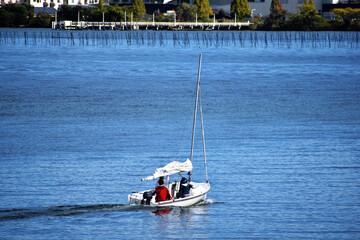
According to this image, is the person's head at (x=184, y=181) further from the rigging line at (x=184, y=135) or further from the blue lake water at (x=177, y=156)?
the rigging line at (x=184, y=135)

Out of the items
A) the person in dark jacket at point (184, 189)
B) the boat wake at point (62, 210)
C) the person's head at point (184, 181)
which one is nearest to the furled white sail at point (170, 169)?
the person's head at point (184, 181)

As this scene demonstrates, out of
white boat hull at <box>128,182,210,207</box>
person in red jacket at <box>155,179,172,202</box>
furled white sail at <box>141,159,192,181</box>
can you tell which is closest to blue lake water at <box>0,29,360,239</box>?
white boat hull at <box>128,182,210,207</box>

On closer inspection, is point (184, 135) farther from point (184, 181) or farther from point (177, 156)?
point (184, 181)

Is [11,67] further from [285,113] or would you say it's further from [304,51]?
[304,51]

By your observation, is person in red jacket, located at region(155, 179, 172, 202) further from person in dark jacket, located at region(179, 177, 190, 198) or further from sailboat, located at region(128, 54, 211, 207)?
person in dark jacket, located at region(179, 177, 190, 198)

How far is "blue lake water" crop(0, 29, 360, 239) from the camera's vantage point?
86.7 feet

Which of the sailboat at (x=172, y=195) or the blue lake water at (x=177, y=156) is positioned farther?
the sailboat at (x=172, y=195)

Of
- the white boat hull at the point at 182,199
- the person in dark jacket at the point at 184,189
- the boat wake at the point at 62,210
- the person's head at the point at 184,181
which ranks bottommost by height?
the boat wake at the point at 62,210

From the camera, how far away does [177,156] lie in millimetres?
37250

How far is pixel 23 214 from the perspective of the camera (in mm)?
26719

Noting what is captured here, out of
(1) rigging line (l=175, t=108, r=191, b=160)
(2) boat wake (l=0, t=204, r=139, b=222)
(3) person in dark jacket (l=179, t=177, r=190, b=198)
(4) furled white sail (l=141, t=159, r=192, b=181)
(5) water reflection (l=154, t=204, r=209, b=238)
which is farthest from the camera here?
(1) rigging line (l=175, t=108, r=191, b=160)

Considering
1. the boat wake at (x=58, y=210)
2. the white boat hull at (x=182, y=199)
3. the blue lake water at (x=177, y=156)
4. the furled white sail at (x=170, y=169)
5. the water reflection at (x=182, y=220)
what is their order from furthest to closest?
the white boat hull at (x=182, y=199) → the furled white sail at (x=170, y=169) → the boat wake at (x=58, y=210) → the blue lake water at (x=177, y=156) → the water reflection at (x=182, y=220)

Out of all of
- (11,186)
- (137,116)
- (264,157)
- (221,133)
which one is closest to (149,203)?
(11,186)

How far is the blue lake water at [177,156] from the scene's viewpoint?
26.4 metres
